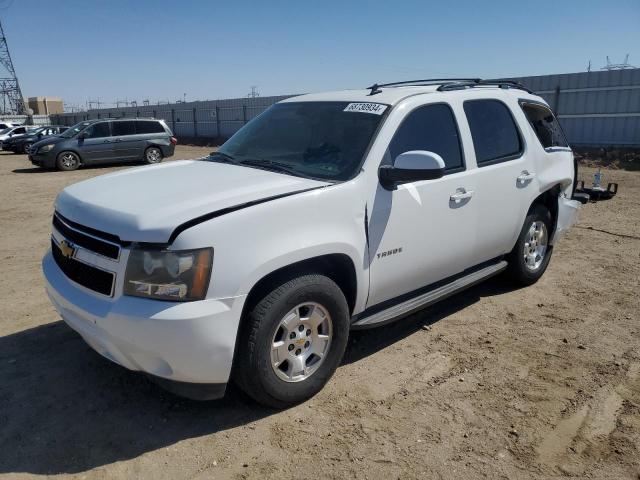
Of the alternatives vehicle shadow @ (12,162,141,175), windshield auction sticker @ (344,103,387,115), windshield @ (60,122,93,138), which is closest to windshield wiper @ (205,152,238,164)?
windshield auction sticker @ (344,103,387,115)

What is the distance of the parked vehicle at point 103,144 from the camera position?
17.4 metres

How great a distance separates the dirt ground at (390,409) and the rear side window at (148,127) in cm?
1491

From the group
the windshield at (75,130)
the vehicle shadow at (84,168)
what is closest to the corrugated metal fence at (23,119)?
the vehicle shadow at (84,168)

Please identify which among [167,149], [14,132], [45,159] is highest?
[14,132]

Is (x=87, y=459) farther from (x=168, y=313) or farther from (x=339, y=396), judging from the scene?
(x=339, y=396)

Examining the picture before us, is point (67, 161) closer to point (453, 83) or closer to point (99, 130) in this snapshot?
point (99, 130)

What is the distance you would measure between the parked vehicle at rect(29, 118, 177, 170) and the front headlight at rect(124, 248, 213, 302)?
16.9 meters

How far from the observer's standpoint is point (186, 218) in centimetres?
273

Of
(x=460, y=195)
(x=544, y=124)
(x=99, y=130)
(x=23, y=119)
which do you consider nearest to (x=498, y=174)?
(x=460, y=195)

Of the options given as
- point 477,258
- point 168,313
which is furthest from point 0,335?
point 477,258

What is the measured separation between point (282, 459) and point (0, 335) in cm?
287

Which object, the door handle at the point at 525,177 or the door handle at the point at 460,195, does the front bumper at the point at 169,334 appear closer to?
the door handle at the point at 460,195

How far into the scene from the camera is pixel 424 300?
396 cm

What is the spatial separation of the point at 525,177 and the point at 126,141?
53.6 ft
